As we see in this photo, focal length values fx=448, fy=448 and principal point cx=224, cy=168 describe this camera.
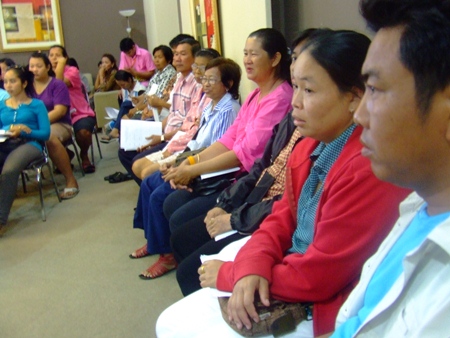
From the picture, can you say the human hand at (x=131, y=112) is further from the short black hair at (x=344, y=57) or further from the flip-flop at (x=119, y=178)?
the short black hair at (x=344, y=57)

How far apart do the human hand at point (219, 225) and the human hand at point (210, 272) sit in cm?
36

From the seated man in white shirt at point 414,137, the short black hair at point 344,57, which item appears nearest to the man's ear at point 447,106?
the seated man in white shirt at point 414,137

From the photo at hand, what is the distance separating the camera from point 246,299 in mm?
1138

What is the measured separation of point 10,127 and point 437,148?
3528 mm

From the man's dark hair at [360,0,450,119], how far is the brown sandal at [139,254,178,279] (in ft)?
6.92

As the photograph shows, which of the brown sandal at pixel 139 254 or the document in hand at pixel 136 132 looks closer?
the brown sandal at pixel 139 254

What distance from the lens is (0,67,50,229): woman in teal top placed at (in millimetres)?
3391

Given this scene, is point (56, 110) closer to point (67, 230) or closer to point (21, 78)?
point (21, 78)

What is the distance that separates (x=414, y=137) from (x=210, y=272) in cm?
82

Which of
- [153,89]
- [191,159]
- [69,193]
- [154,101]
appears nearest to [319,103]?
[191,159]

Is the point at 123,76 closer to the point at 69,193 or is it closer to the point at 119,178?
the point at 119,178

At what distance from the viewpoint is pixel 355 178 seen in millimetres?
1066

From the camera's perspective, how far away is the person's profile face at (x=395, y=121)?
0.66 metres

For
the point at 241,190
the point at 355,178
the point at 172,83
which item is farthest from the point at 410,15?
the point at 172,83
